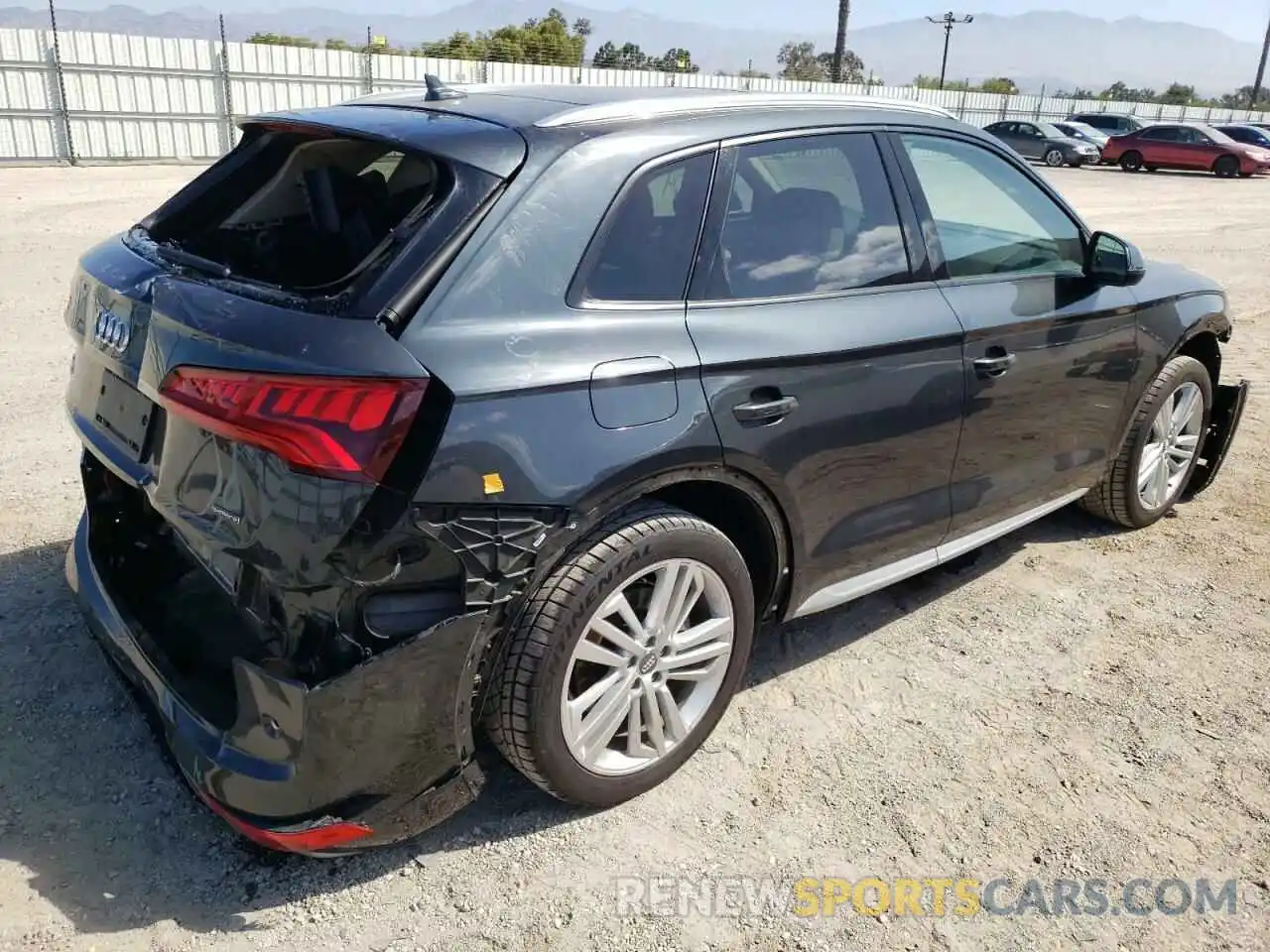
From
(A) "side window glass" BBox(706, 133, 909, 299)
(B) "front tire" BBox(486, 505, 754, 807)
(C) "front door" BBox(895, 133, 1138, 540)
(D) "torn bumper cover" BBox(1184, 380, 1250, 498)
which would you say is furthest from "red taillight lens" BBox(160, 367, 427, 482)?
(D) "torn bumper cover" BBox(1184, 380, 1250, 498)

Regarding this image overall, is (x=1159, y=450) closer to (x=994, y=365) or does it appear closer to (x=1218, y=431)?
(x=1218, y=431)

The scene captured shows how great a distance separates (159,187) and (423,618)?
50.6ft

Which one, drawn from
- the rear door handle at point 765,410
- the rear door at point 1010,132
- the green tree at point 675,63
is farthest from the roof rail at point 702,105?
the green tree at point 675,63

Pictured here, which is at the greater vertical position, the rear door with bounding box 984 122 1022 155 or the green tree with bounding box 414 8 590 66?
the green tree with bounding box 414 8 590 66

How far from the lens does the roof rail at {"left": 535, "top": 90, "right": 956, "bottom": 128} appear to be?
2.65m

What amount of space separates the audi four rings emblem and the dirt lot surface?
1116 mm

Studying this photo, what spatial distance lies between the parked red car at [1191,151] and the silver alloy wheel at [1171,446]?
95.4 ft

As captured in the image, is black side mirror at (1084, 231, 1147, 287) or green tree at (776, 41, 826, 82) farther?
green tree at (776, 41, 826, 82)

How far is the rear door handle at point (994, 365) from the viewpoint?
3.39 metres

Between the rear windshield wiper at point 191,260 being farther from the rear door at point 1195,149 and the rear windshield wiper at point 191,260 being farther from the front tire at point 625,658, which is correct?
the rear door at point 1195,149

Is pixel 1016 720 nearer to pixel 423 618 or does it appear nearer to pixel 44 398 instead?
pixel 423 618

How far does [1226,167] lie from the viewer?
28984 mm

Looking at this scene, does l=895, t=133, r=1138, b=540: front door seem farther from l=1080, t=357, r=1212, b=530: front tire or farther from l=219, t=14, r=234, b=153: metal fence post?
l=219, t=14, r=234, b=153: metal fence post

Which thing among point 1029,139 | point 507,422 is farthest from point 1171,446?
point 1029,139
